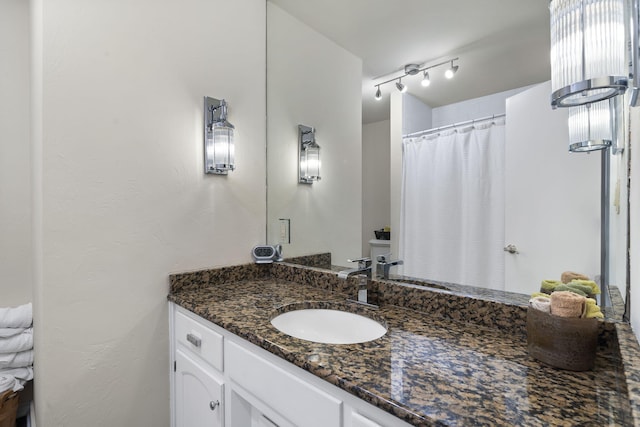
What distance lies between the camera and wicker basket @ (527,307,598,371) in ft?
2.23

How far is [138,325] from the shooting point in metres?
1.30

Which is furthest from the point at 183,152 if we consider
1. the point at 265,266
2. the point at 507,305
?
the point at 507,305

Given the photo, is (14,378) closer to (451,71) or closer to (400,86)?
(400,86)

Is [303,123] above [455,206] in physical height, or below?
above

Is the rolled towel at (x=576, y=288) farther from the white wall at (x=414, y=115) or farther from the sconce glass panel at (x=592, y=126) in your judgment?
the white wall at (x=414, y=115)

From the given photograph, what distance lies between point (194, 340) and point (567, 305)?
3.88ft

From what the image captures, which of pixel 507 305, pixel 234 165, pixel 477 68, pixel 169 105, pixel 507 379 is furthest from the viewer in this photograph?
pixel 234 165

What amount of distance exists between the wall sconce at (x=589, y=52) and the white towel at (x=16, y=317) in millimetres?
2262

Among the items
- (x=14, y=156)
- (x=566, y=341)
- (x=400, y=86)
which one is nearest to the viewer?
(x=566, y=341)

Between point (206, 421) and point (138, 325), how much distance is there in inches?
18.7

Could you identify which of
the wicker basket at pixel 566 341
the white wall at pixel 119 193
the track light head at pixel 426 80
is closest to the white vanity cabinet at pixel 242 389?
the white wall at pixel 119 193

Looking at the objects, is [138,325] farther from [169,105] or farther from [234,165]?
[169,105]

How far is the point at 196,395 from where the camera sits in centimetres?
121

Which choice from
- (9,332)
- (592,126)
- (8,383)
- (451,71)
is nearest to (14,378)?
(8,383)
